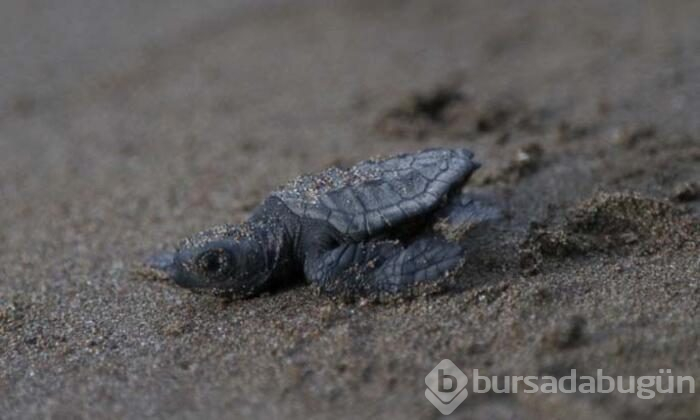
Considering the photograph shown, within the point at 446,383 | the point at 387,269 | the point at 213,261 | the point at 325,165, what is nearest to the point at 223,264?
the point at 213,261

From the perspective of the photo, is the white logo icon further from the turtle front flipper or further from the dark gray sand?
the turtle front flipper

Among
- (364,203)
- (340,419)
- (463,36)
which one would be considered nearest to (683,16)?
(463,36)

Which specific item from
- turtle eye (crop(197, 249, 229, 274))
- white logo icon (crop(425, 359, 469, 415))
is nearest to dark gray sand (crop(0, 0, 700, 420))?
white logo icon (crop(425, 359, 469, 415))

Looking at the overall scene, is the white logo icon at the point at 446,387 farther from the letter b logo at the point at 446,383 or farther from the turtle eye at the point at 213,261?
the turtle eye at the point at 213,261

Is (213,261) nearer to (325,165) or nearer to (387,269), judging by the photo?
(387,269)

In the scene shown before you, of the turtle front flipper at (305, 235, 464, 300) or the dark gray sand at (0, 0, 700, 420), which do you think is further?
the turtle front flipper at (305, 235, 464, 300)

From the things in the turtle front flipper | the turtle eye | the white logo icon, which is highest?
the turtle eye
